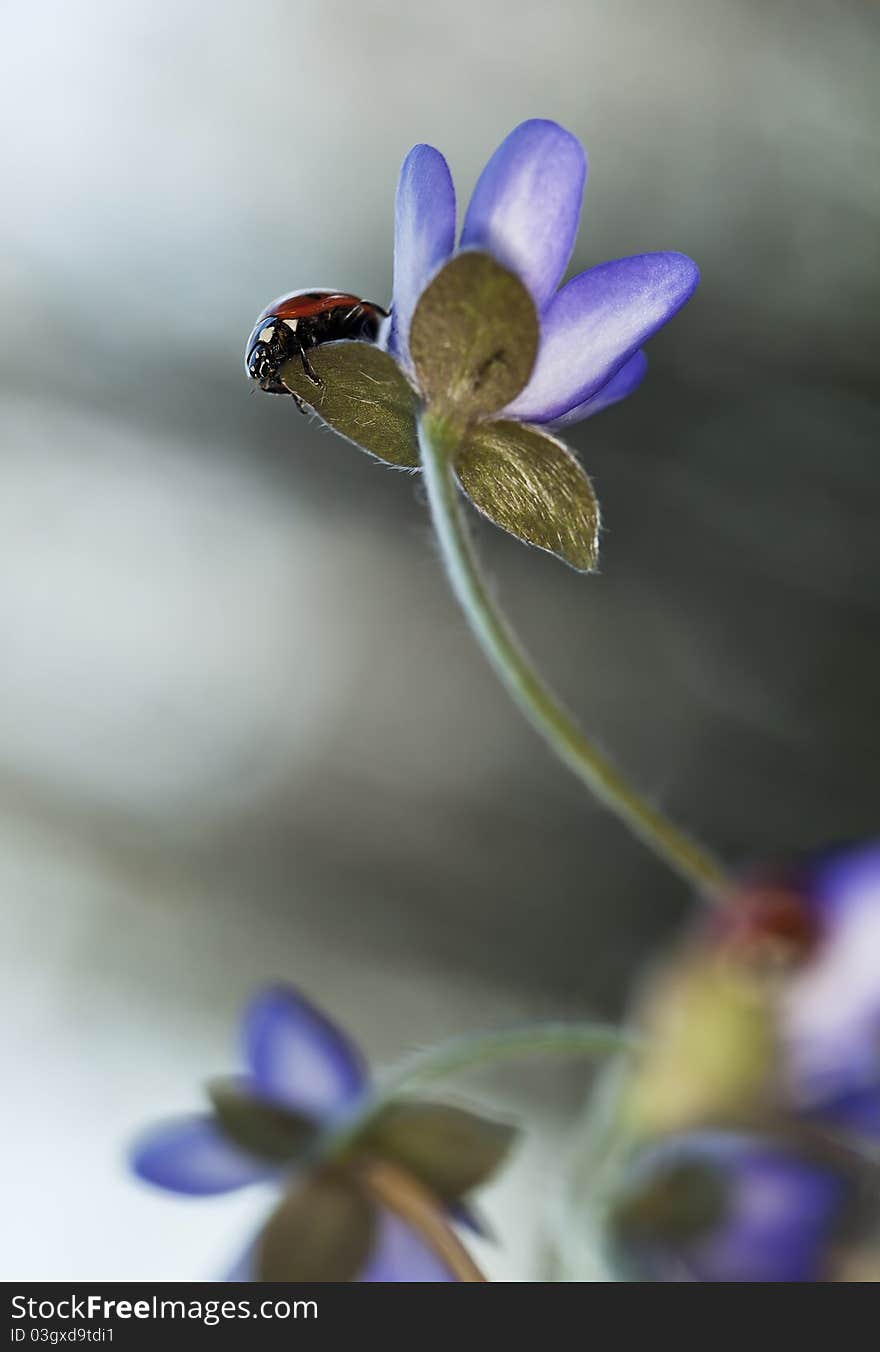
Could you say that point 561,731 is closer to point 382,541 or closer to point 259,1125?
point 259,1125

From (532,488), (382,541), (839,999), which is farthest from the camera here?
(382,541)

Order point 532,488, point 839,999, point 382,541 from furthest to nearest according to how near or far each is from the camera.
Answer: 1. point 382,541
2. point 532,488
3. point 839,999

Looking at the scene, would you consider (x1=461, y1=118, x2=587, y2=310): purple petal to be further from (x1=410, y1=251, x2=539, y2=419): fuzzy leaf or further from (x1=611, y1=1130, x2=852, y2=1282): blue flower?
(x1=611, y1=1130, x2=852, y2=1282): blue flower

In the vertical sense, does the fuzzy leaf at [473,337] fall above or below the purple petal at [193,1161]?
above

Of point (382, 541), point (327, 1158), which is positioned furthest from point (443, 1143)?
point (382, 541)

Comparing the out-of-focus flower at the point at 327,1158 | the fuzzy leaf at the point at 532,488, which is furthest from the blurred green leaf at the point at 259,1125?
the fuzzy leaf at the point at 532,488

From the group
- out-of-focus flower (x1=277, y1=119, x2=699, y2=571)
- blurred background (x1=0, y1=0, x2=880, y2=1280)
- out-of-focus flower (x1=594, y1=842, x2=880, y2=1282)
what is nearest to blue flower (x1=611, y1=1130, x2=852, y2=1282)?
out-of-focus flower (x1=594, y1=842, x2=880, y2=1282)

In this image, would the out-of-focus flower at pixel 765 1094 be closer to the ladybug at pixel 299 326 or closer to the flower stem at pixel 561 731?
the flower stem at pixel 561 731
